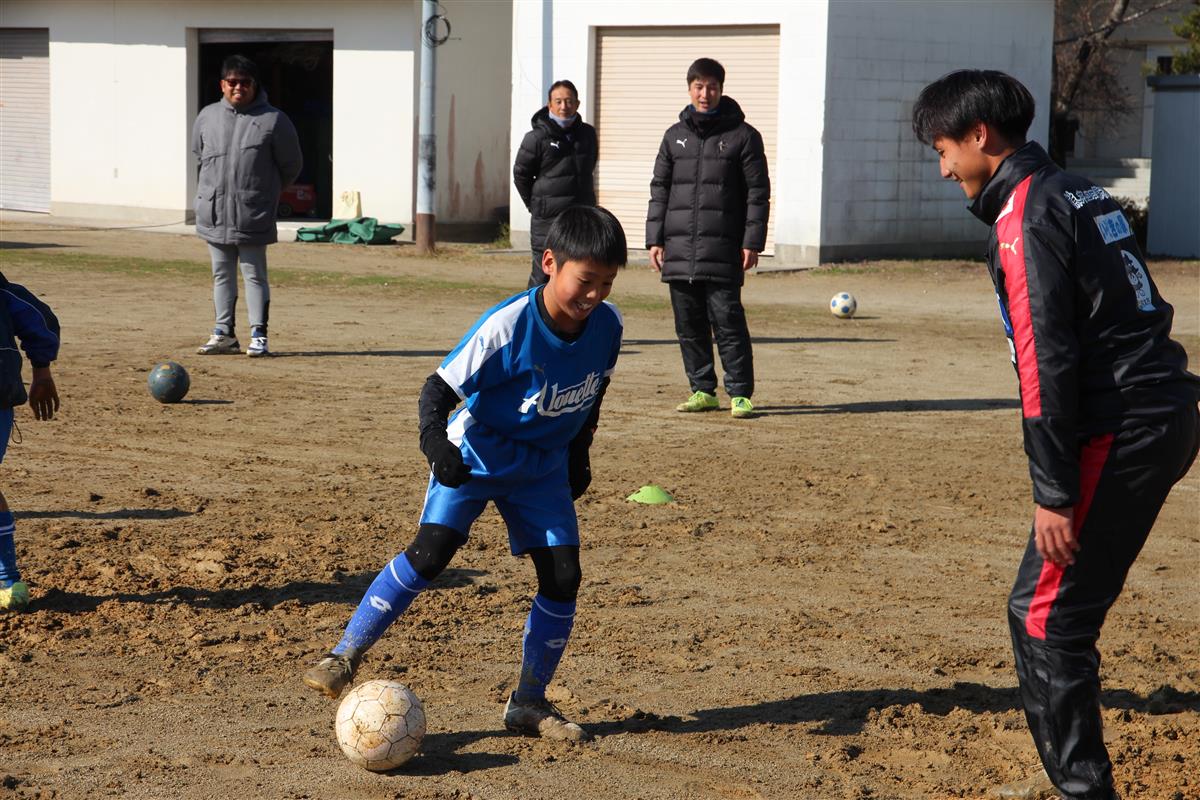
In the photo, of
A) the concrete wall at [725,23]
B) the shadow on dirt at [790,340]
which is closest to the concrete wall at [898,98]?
the concrete wall at [725,23]

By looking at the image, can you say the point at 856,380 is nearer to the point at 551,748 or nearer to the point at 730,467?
the point at 730,467

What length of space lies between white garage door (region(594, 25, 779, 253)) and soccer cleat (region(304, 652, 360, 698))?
703 inches

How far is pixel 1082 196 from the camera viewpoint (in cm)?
356

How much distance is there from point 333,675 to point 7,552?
179cm

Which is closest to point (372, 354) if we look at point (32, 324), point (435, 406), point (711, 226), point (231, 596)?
point (711, 226)

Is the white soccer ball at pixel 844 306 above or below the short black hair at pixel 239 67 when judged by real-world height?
below

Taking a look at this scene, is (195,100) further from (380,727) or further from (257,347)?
(380,727)

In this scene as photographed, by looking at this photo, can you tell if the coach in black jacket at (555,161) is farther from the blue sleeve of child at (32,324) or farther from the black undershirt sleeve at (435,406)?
the black undershirt sleeve at (435,406)

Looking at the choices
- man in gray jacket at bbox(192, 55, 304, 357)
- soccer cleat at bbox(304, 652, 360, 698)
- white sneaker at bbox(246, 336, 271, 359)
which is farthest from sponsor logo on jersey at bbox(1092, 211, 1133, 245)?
white sneaker at bbox(246, 336, 271, 359)

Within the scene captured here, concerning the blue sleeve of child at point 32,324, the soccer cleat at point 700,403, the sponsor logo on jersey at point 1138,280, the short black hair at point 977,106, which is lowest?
the soccer cleat at point 700,403

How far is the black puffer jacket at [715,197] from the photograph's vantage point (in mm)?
9922

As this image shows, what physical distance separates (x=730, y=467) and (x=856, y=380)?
→ 3582 mm

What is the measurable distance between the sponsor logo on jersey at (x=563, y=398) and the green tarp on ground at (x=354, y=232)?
1939 cm

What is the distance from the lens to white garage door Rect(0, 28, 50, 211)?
28.3 m
